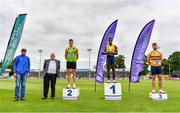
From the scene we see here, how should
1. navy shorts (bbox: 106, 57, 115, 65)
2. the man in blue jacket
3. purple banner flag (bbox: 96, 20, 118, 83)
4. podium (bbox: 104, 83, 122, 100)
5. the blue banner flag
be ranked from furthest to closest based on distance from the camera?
purple banner flag (bbox: 96, 20, 118, 83) < the blue banner flag < navy shorts (bbox: 106, 57, 115, 65) < podium (bbox: 104, 83, 122, 100) < the man in blue jacket

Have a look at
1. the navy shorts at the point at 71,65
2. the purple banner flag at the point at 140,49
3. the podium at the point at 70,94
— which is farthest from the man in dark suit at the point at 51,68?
the purple banner flag at the point at 140,49

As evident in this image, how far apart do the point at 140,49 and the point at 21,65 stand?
7.34 m

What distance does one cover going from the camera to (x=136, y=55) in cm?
2116

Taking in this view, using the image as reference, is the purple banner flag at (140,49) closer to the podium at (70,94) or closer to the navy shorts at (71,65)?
the navy shorts at (71,65)

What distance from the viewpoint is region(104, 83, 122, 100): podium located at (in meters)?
16.5

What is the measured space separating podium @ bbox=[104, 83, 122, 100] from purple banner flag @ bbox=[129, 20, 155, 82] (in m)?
4.90

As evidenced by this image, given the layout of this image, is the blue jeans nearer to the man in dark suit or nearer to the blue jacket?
the blue jacket

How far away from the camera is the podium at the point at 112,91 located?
16484 millimetres

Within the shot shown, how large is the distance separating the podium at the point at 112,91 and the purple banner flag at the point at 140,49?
16.1ft

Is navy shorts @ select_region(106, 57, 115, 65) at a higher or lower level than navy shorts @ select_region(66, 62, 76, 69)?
higher

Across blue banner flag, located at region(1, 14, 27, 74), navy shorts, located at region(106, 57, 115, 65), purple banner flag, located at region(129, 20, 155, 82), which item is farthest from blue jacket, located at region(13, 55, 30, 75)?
purple banner flag, located at region(129, 20, 155, 82)

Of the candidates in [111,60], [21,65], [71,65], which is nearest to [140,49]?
[111,60]

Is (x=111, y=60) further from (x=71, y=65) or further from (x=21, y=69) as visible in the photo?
(x=21, y=69)

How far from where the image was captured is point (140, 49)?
69.0 feet
